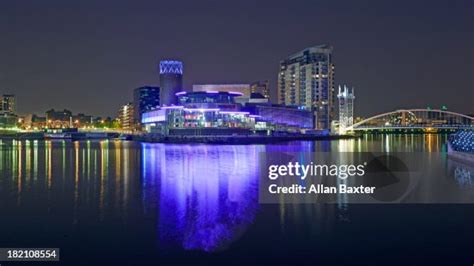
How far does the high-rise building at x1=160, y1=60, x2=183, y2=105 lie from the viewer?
162 meters

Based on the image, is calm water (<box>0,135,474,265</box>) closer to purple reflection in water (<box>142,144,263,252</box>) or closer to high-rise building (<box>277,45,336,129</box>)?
purple reflection in water (<box>142,144,263,252</box>)

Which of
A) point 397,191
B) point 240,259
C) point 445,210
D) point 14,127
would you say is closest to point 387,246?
point 240,259

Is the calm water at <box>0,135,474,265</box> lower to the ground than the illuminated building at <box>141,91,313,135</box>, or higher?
lower

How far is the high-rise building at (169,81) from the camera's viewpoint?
6383 inches

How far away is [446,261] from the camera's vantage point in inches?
444

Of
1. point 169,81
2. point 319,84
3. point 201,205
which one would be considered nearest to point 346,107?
point 319,84

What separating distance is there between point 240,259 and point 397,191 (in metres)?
13.2

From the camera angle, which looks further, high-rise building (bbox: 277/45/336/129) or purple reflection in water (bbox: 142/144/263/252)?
high-rise building (bbox: 277/45/336/129)

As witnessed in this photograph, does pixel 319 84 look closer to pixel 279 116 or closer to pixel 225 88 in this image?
pixel 279 116

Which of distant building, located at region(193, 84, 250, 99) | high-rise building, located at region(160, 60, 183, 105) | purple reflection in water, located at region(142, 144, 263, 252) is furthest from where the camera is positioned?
high-rise building, located at region(160, 60, 183, 105)

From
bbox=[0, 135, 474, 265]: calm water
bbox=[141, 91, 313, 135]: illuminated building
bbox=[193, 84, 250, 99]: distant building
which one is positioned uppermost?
bbox=[193, 84, 250, 99]: distant building

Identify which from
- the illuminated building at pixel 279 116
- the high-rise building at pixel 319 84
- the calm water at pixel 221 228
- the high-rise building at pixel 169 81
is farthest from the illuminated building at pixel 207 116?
the calm water at pixel 221 228

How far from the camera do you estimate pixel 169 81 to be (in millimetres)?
162125

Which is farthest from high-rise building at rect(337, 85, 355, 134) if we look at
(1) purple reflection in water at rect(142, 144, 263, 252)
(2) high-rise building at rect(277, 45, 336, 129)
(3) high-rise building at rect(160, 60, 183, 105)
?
(1) purple reflection in water at rect(142, 144, 263, 252)
